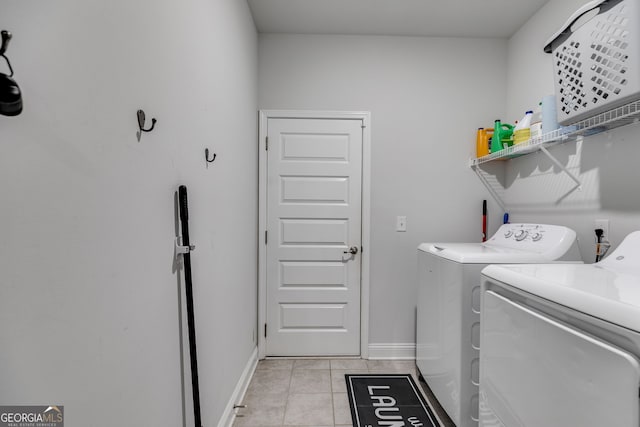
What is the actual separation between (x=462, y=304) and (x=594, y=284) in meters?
0.76

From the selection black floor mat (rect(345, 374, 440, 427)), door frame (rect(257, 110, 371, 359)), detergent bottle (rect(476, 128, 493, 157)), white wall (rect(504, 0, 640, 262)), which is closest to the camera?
white wall (rect(504, 0, 640, 262))

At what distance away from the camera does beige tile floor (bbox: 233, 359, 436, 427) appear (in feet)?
6.02

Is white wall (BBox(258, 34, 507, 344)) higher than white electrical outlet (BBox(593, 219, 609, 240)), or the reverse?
white wall (BBox(258, 34, 507, 344))

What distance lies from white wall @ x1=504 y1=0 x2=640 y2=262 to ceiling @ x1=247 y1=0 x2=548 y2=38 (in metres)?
0.21

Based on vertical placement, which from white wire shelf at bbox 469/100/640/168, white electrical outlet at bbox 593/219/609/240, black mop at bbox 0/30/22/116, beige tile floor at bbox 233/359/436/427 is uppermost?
white wire shelf at bbox 469/100/640/168

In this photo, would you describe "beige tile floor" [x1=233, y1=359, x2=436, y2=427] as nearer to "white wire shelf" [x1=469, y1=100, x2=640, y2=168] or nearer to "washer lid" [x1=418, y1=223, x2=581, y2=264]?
"washer lid" [x1=418, y1=223, x2=581, y2=264]

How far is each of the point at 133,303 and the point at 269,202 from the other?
175 centimetres

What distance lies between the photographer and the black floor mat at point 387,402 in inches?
71.9

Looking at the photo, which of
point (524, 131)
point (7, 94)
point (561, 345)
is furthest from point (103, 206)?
point (524, 131)

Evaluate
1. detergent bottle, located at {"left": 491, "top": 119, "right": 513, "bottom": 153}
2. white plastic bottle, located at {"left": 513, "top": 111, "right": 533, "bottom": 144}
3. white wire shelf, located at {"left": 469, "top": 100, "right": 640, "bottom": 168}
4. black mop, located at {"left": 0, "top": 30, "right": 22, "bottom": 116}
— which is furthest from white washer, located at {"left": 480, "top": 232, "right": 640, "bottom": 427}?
black mop, located at {"left": 0, "top": 30, "right": 22, "bottom": 116}

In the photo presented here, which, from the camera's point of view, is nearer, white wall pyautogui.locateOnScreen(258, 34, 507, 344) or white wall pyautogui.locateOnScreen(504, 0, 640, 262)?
white wall pyautogui.locateOnScreen(504, 0, 640, 262)

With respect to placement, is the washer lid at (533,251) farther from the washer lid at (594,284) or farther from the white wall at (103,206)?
the white wall at (103,206)

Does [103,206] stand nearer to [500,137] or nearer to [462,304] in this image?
[462,304]

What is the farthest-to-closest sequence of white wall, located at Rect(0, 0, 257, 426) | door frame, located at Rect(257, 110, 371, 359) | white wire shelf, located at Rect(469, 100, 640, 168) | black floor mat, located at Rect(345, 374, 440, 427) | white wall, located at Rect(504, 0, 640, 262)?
door frame, located at Rect(257, 110, 371, 359) → black floor mat, located at Rect(345, 374, 440, 427) → white wall, located at Rect(504, 0, 640, 262) → white wire shelf, located at Rect(469, 100, 640, 168) → white wall, located at Rect(0, 0, 257, 426)
